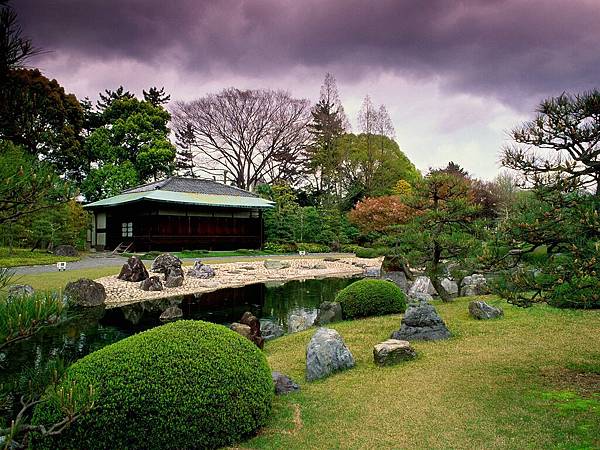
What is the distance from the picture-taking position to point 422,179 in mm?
9086

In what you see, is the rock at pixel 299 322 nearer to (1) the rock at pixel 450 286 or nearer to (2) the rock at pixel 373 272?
(1) the rock at pixel 450 286

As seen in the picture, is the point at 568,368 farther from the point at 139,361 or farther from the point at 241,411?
the point at 139,361

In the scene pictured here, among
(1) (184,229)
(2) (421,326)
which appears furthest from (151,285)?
(1) (184,229)

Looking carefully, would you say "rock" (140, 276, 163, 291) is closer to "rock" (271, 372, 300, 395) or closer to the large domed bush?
"rock" (271, 372, 300, 395)

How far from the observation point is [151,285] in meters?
12.8

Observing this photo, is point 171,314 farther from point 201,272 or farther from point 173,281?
point 201,272

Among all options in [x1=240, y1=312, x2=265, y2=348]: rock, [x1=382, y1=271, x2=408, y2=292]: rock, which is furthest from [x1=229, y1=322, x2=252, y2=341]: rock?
[x1=382, y1=271, x2=408, y2=292]: rock

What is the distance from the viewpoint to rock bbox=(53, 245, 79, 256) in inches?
799

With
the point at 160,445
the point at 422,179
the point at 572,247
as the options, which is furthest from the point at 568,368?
the point at 422,179

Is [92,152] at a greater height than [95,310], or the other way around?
[92,152]

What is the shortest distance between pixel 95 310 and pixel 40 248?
14424mm

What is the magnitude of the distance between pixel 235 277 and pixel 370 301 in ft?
29.1

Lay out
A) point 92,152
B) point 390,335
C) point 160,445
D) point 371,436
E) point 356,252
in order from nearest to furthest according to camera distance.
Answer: point 160,445 → point 371,436 → point 390,335 → point 356,252 → point 92,152

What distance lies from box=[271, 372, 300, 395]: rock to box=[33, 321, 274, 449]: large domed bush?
76 centimetres
